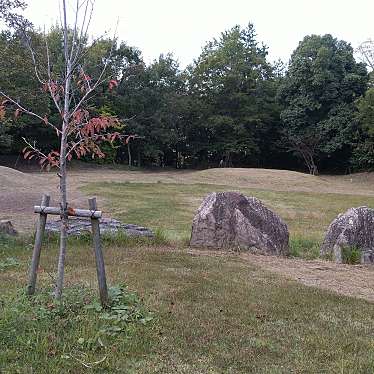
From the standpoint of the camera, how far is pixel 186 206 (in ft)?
49.5

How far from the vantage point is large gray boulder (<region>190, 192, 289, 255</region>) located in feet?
25.9

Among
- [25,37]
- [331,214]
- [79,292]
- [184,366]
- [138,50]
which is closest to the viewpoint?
[184,366]

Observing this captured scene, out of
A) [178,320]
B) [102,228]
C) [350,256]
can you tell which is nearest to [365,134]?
[350,256]

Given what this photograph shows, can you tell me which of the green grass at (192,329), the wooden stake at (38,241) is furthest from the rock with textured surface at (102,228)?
the wooden stake at (38,241)

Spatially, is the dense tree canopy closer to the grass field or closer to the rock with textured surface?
the rock with textured surface

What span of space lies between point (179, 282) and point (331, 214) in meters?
10.5

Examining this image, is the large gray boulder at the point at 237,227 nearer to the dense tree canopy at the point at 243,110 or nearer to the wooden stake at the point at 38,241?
the wooden stake at the point at 38,241

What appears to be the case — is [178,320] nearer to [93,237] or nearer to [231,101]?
[93,237]

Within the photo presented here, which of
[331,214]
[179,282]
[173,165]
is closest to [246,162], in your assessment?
[173,165]

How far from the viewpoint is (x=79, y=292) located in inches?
166

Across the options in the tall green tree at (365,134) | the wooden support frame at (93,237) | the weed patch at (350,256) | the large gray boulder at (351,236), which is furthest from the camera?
the tall green tree at (365,134)

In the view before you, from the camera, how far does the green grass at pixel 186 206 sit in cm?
1069

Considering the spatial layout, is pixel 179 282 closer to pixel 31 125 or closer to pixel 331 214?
pixel 331 214

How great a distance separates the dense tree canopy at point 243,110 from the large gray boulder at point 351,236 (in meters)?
24.4
